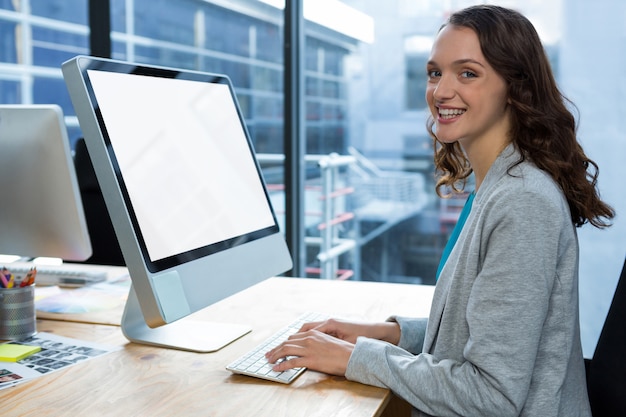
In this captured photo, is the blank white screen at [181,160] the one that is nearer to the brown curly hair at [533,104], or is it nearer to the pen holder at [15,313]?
the pen holder at [15,313]

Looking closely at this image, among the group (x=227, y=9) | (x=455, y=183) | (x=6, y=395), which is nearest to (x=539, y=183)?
(x=455, y=183)

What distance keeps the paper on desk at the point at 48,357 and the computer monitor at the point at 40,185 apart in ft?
0.93

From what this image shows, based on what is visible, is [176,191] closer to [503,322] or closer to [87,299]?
[87,299]

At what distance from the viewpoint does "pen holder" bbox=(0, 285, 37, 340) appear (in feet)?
4.38

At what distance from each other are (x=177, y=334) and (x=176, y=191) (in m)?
0.30

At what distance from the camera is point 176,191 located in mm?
1302

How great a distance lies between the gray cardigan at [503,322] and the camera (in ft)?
3.23

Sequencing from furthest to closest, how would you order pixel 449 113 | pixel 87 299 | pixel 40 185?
1. pixel 87 299
2. pixel 40 185
3. pixel 449 113

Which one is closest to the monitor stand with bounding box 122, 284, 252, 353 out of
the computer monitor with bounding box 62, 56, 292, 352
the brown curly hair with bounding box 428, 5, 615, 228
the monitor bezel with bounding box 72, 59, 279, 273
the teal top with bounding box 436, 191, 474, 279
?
the computer monitor with bounding box 62, 56, 292, 352

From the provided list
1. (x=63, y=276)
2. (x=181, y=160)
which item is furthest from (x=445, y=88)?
(x=63, y=276)

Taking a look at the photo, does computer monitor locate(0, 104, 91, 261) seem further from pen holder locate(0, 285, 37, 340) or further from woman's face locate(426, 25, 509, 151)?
woman's face locate(426, 25, 509, 151)

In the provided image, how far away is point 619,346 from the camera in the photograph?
1177 mm

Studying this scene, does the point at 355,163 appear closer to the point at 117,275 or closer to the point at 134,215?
the point at 117,275

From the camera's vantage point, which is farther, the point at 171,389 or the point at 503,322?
the point at 171,389
